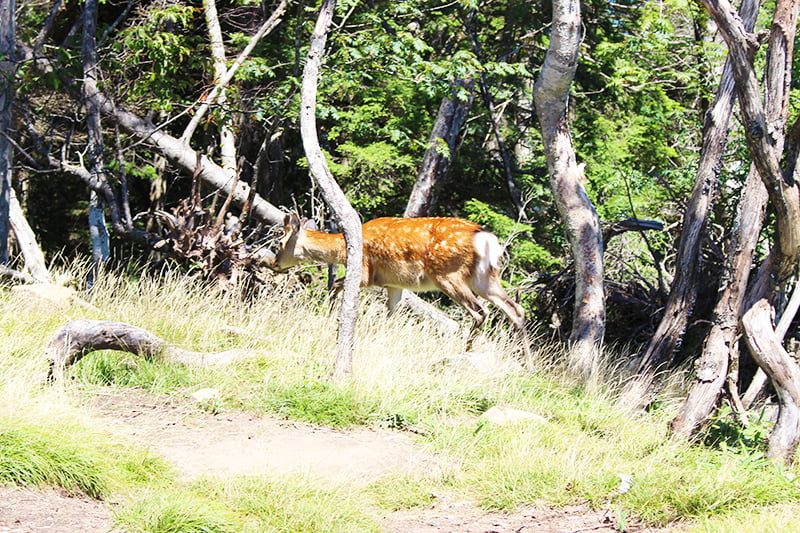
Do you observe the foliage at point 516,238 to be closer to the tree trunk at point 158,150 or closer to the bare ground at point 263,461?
the tree trunk at point 158,150

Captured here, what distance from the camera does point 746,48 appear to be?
6426 millimetres

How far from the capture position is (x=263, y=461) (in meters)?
6.14

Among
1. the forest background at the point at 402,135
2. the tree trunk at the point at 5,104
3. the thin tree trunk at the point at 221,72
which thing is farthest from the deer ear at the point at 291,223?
the tree trunk at the point at 5,104

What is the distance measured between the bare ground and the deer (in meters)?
3.21

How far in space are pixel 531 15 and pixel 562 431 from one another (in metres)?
8.64

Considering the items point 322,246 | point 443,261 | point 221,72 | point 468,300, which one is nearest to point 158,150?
point 221,72

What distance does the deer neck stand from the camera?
1095 centimetres

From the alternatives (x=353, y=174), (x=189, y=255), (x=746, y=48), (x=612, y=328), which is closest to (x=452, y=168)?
(x=353, y=174)

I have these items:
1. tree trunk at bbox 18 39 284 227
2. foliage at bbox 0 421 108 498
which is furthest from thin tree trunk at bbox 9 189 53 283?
foliage at bbox 0 421 108 498

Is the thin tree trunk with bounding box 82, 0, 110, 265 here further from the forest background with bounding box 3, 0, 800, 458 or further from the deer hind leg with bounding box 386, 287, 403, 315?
the deer hind leg with bounding box 386, 287, 403, 315

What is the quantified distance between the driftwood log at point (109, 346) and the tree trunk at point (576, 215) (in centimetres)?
389

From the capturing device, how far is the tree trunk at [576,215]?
9117 mm

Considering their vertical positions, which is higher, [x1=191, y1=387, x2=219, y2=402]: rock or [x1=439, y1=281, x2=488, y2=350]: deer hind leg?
[x1=439, y1=281, x2=488, y2=350]: deer hind leg

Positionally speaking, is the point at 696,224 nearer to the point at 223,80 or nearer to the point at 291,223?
the point at 291,223
